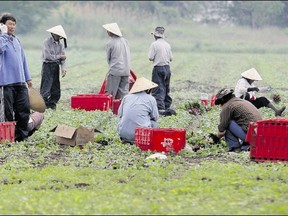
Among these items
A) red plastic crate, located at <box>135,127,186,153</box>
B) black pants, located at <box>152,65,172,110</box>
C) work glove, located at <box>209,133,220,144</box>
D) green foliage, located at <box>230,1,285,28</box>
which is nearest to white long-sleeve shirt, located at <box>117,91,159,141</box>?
red plastic crate, located at <box>135,127,186,153</box>

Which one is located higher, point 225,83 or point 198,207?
point 198,207

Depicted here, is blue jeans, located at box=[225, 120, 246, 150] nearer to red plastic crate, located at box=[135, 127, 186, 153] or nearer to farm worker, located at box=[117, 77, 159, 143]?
red plastic crate, located at box=[135, 127, 186, 153]

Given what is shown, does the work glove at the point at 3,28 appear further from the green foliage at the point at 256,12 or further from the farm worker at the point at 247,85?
the green foliage at the point at 256,12

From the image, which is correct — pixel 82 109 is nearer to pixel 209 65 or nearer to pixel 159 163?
pixel 159 163

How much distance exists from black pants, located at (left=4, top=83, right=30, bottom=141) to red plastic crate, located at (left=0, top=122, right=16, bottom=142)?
0.97ft

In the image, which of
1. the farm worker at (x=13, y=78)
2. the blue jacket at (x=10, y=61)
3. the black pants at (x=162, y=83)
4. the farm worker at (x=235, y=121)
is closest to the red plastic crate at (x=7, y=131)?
the farm worker at (x=13, y=78)

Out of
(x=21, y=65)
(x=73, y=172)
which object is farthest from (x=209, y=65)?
(x=73, y=172)

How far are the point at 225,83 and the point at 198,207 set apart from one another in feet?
77.6

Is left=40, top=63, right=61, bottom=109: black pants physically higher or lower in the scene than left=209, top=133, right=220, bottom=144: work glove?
lower

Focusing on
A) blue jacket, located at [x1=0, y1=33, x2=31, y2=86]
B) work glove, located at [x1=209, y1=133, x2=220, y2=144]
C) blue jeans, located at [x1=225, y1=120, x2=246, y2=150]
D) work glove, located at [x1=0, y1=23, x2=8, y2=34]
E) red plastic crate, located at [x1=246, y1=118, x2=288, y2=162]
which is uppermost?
work glove, located at [x1=0, y1=23, x2=8, y2=34]

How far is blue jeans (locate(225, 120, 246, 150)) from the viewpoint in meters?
14.8

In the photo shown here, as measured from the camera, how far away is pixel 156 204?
32.6ft

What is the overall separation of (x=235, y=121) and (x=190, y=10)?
82884 millimetres

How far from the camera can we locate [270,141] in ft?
44.1
